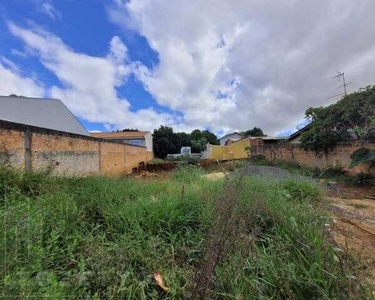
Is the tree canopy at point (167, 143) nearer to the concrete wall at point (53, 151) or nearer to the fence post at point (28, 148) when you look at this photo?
the concrete wall at point (53, 151)

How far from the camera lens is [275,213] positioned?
256 centimetres

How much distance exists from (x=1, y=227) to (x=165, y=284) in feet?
4.72

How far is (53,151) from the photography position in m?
5.28

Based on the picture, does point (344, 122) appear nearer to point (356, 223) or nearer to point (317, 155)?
point (317, 155)

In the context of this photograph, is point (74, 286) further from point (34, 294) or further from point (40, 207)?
point (40, 207)

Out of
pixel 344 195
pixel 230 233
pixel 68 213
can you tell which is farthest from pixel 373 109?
pixel 68 213

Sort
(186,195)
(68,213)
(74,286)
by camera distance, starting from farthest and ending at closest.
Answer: (186,195) < (68,213) < (74,286)

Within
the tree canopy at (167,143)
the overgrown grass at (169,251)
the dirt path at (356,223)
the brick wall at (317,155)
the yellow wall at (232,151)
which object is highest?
the tree canopy at (167,143)

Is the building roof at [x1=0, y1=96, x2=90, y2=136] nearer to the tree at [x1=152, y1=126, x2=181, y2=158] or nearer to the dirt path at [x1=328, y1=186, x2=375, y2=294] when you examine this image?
the dirt path at [x1=328, y1=186, x2=375, y2=294]

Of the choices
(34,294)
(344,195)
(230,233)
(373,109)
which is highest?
(373,109)

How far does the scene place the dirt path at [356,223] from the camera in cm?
219

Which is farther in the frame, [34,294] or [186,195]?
[186,195]

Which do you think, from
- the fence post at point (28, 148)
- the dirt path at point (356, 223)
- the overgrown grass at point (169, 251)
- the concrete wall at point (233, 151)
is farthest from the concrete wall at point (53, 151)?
the concrete wall at point (233, 151)

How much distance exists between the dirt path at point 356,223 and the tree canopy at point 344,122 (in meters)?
2.73
